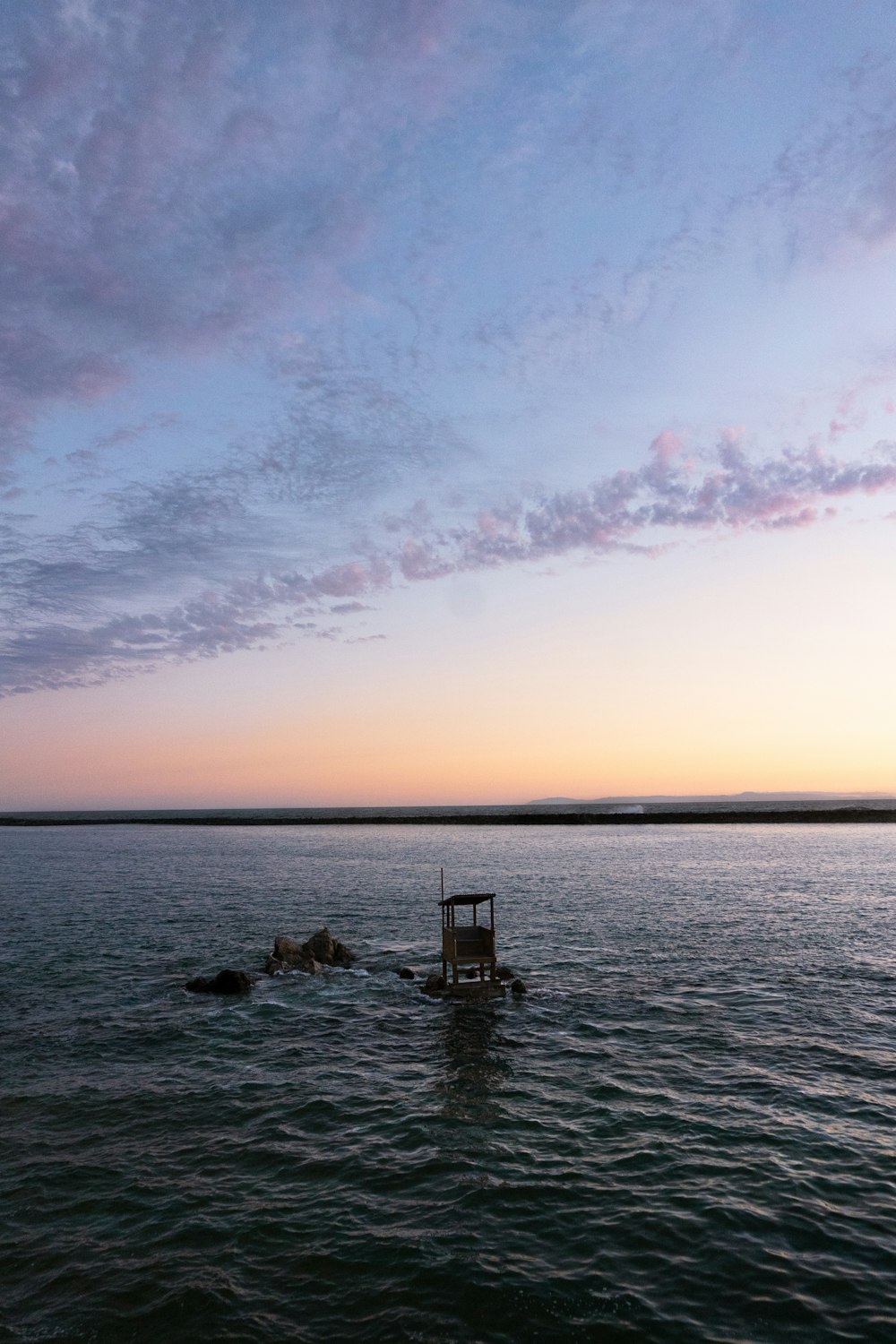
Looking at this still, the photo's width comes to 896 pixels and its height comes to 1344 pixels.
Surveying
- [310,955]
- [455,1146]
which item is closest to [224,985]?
[310,955]

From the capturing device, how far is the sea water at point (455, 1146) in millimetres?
13617

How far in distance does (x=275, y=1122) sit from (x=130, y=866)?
271ft

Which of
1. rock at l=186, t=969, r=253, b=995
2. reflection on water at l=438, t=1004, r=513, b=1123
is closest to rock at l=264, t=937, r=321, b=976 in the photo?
rock at l=186, t=969, r=253, b=995

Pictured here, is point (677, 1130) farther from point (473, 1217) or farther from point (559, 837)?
point (559, 837)

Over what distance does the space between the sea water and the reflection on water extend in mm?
134

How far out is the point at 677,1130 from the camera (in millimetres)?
19922

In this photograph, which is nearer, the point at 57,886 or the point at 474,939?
the point at 474,939

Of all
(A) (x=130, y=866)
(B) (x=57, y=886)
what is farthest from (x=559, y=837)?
(B) (x=57, y=886)

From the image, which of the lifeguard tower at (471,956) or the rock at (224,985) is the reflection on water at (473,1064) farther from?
the rock at (224,985)

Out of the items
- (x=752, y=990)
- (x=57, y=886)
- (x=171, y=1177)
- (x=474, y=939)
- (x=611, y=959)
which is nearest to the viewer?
(x=171, y=1177)

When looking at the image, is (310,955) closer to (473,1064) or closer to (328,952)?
(328,952)

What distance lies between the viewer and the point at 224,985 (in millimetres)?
34375

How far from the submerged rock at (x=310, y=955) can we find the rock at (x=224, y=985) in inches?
127

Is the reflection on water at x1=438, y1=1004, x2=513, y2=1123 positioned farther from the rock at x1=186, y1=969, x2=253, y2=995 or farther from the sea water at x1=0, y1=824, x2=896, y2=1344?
the rock at x1=186, y1=969, x2=253, y2=995
